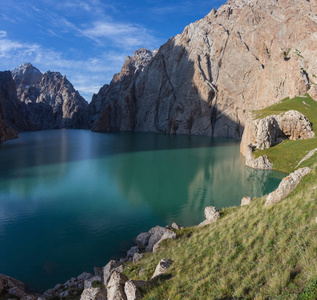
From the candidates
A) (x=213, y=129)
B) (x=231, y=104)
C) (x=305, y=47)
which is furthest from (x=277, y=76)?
(x=213, y=129)

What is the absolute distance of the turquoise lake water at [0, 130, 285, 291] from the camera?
18.6 metres

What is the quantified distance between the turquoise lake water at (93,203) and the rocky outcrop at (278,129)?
6.26 meters

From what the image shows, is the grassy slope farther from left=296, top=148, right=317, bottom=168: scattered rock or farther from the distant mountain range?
the distant mountain range

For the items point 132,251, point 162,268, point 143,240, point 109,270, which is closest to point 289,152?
point 143,240

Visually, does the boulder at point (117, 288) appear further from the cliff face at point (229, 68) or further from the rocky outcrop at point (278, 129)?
the cliff face at point (229, 68)

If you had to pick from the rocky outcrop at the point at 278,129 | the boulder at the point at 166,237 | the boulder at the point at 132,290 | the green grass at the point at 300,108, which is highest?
the green grass at the point at 300,108

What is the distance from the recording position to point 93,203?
2933 centimetres

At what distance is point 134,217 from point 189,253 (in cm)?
1279

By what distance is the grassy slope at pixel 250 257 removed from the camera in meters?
7.95

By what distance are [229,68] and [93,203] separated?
117516 mm

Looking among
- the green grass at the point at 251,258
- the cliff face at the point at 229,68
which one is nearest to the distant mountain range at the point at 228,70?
the cliff face at the point at 229,68

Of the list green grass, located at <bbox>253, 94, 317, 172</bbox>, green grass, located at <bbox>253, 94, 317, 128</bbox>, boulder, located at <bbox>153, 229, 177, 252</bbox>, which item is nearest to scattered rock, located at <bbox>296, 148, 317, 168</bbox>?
green grass, located at <bbox>253, 94, 317, 172</bbox>

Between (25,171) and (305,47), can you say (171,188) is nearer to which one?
(25,171)

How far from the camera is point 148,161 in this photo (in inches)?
2136
